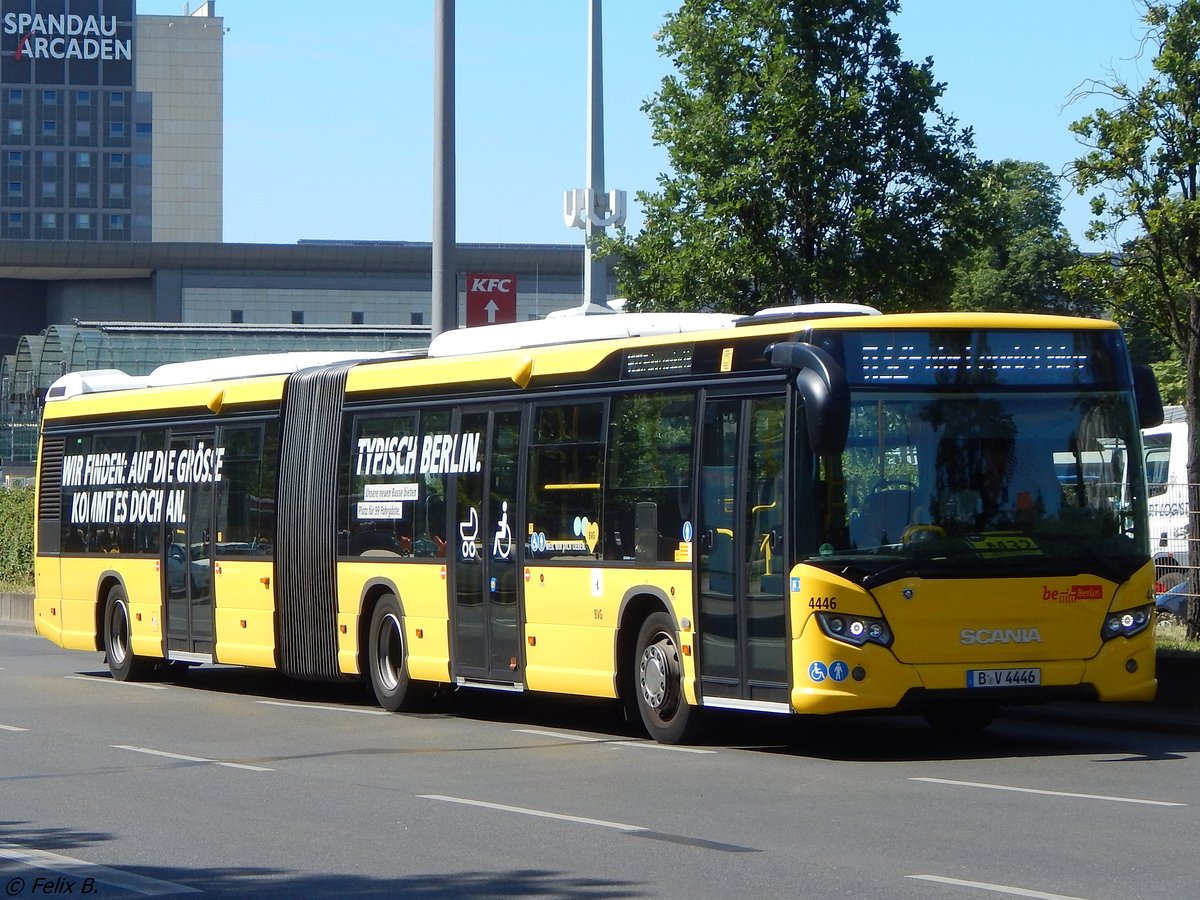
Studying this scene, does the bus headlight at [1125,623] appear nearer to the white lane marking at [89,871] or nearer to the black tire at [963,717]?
the black tire at [963,717]

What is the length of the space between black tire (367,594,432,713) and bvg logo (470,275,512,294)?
5.63 meters

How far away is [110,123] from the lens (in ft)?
538

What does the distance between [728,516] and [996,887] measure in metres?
5.82

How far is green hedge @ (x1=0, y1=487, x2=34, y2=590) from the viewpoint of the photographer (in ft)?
127

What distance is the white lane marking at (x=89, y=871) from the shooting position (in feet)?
27.1

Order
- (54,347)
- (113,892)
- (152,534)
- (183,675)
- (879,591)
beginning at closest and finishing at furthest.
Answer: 1. (113,892)
2. (879,591)
3. (152,534)
4. (183,675)
5. (54,347)

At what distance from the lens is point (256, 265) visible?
80.2 m

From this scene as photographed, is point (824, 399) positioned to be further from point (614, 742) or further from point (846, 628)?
point (614, 742)

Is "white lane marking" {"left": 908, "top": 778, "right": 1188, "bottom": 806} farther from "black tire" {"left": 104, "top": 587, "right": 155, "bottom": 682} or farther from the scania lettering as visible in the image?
"black tire" {"left": 104, "top": 587, "right": 155, "bottom": 682}

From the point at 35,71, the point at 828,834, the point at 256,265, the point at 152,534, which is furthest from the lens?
the point at 35,71

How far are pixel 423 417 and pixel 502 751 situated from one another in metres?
4.21

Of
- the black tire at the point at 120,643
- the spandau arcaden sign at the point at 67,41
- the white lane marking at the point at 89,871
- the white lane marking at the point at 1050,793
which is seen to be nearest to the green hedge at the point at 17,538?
the black tire at the point at 120,643

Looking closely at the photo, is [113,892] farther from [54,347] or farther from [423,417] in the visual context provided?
[54,347]

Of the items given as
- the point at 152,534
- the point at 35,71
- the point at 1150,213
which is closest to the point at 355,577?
the point at 152,534
